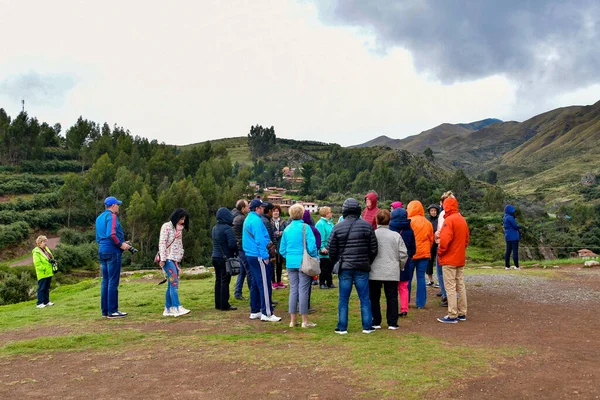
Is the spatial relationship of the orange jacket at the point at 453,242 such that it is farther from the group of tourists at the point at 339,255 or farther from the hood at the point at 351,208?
the hood at the point at 351,208

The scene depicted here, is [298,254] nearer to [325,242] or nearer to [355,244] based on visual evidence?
[355,244]

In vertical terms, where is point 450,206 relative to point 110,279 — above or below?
above

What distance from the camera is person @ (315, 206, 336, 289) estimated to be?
38.0ft

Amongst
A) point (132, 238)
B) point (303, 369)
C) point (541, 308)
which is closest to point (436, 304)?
point (541, 308)

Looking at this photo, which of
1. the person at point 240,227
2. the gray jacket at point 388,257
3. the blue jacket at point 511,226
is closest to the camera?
the gray jacket at point 388,257

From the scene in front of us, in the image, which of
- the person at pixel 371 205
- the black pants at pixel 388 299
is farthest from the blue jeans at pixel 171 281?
the person at pixel 371 205

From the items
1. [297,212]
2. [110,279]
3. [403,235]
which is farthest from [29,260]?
[403,235]

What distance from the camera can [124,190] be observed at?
64875 mm

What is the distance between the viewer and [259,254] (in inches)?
363

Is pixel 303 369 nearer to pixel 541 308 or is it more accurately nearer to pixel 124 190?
pixel 541 308

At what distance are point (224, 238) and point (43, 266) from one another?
6196 millimetres

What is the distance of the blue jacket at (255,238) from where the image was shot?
9203 mm

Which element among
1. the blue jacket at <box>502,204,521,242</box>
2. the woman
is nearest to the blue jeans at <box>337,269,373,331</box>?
the woman

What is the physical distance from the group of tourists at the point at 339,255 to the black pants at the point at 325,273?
1705mm
